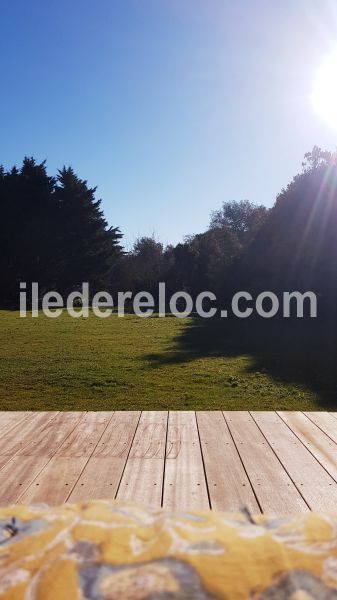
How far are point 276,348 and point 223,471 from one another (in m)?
6.19

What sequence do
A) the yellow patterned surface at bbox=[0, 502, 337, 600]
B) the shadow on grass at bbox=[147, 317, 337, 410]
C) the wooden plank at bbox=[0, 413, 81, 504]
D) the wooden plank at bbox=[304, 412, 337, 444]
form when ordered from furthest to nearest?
the shadow on grass at bbox=[147, 317, 337, 410] → the wooden plank at bbox=[304, 412, 337, 444] → the wooden plank at bbox=[0, 413, 81, 504] → the yellow patterned surface at bbox=[0, 502, 337, 600]

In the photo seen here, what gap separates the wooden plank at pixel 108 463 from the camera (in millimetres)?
1739

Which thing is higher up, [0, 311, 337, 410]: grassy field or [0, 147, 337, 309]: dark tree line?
[0, 147, 337, 309]: dark tree line

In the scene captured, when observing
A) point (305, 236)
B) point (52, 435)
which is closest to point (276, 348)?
point (305, 236)

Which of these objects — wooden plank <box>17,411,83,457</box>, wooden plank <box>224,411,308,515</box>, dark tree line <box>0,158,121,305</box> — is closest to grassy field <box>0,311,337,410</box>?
wooden plank <box>17,411,83,457</box>

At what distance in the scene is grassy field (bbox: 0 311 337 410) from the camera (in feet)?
14.3

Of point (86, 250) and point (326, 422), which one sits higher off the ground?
point (86, 250)

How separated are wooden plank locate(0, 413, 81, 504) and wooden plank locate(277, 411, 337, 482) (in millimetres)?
1368

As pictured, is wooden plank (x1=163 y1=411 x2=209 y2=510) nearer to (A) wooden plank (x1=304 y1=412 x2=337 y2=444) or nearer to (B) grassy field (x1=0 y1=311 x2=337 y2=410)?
(A) wooden plank (x1=304 y1=412 x2=337 y2=444)

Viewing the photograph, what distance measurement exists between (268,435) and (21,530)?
62.4 inches

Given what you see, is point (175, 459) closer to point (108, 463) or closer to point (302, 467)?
point (108, 463)

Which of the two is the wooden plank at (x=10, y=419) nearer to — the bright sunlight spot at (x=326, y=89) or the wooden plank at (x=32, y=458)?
the wooden plank at (x=32, y=458)

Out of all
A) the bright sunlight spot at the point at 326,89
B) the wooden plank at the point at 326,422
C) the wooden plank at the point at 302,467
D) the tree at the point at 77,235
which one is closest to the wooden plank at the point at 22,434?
the wooden plank at the point at 302,467

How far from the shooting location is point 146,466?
2.02m
